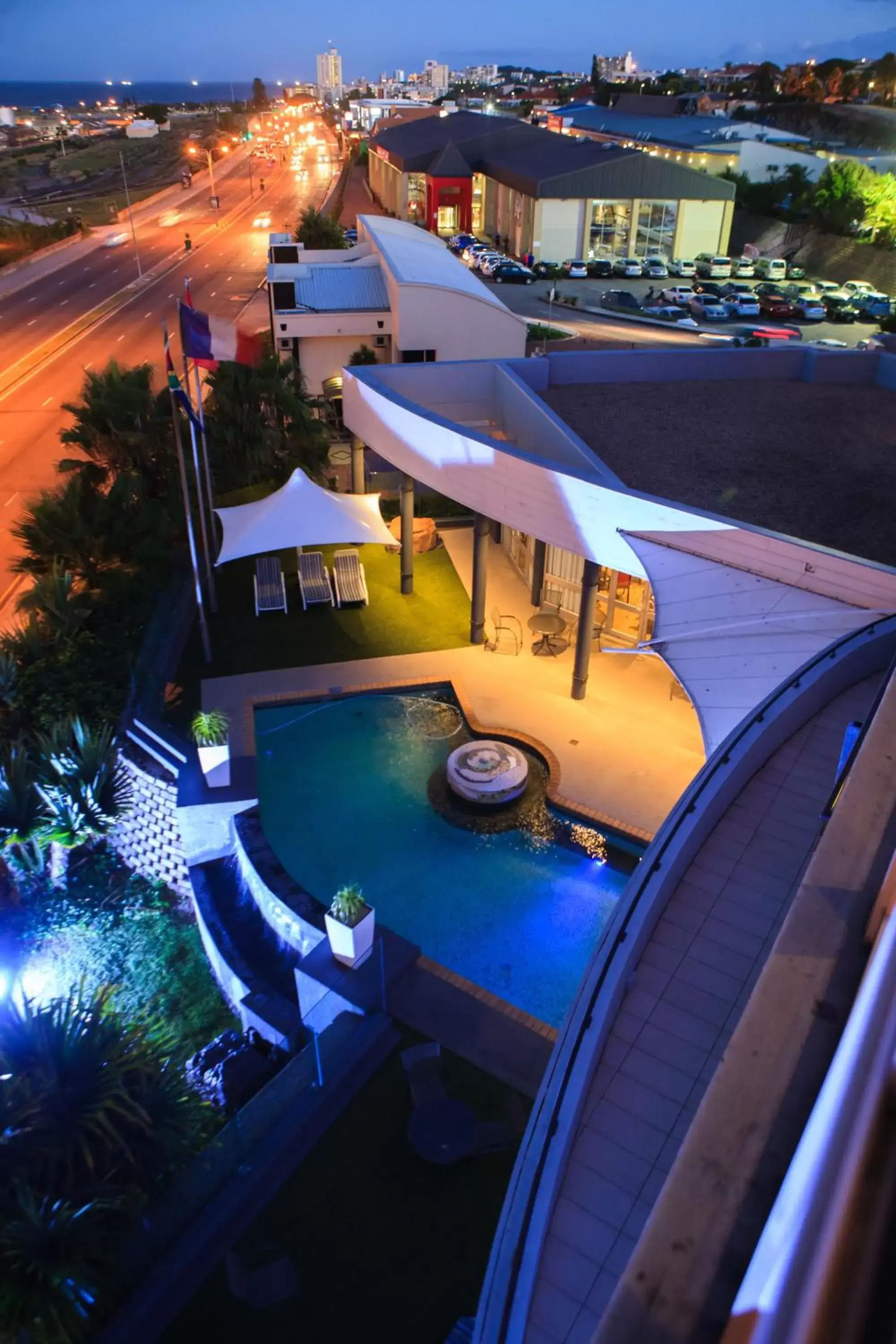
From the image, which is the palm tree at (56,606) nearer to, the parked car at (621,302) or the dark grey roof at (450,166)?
the parked car at (621,302)

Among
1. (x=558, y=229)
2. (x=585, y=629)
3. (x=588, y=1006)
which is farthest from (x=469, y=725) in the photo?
(x=558, y=229)

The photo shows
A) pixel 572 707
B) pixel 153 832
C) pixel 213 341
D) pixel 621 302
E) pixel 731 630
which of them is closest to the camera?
pixel 731 630

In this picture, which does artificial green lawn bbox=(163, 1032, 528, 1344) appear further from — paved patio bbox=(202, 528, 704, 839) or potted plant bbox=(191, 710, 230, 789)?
paved patio bbox=(202, 528, 704, 839)

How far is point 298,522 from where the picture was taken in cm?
1820

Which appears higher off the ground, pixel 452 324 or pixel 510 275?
pixel 452 324

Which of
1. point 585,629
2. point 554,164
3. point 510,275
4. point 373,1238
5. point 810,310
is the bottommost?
point 810,310

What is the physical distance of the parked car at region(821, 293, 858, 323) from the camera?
43.9 meters

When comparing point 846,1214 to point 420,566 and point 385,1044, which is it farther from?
point 420,566

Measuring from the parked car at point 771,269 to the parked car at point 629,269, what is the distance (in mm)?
6871

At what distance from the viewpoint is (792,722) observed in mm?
8883

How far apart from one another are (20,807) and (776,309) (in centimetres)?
4177

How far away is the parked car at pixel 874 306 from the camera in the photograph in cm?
4434

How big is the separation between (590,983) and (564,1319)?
6.34 feet

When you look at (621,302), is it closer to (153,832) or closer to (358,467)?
(358,467)
